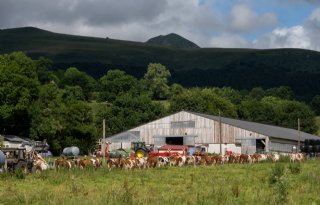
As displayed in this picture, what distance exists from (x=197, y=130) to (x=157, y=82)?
85.1 meters

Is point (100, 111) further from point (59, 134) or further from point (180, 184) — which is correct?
point (180, 184)

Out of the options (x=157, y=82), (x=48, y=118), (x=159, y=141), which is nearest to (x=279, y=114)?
(x=157, y=82)

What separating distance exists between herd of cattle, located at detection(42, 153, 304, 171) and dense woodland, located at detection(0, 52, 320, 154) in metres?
35.0

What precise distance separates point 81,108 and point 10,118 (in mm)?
12532

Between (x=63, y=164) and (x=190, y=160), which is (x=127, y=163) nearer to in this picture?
(x=63, y=164)

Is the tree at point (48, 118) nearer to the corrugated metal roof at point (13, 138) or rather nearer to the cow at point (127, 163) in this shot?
the corrugated metal roof at point (13, 138)

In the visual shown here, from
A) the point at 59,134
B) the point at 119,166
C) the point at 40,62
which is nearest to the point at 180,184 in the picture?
the point at 119,166

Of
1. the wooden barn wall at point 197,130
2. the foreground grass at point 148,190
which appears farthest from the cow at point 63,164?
the wooden barn wall at point 197,130

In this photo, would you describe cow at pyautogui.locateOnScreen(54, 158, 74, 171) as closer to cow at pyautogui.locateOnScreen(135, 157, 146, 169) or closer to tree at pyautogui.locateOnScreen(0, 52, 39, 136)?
cow at pyautogui.locateOnScreen(135, 157, 146, 169)

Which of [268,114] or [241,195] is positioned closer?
[241,195]

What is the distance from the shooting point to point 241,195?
712 inches

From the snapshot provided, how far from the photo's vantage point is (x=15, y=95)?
233 ft

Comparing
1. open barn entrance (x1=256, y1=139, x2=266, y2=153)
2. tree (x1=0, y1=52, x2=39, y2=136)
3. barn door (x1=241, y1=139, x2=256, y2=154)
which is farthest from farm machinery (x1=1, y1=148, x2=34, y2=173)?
open barn entrance (x1=256, y1=139, x2=266, y2=153)

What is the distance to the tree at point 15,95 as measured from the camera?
70250 mm
